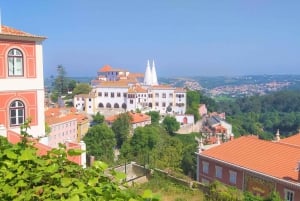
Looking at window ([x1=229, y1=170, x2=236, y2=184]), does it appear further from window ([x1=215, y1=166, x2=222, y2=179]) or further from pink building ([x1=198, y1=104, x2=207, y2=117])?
pink building ([x1=198, y1=104, x2=207, y2=117])

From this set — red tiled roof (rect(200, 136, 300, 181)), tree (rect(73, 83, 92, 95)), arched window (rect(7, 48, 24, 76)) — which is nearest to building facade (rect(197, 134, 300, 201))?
red tiled roof (rect(200, 136, 300, 181))

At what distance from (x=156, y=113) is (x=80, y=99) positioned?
14.5 metres

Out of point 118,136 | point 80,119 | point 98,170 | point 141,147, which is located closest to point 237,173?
point 98,170

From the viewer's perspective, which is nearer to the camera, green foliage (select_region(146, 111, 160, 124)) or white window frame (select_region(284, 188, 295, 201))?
white window frame (select_region(284, 188, 295, 201))

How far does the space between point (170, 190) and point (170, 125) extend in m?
39.8

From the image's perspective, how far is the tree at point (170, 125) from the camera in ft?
182

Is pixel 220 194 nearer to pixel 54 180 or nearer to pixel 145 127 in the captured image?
pixel 54 180

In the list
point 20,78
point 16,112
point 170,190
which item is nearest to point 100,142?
point 170,190

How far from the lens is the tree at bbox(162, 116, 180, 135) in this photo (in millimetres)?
55594

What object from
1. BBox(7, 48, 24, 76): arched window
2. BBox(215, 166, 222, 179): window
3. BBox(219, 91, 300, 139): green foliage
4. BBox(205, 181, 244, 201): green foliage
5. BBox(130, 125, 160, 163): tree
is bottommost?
BBox(219, 91, 300, 139): green foliage

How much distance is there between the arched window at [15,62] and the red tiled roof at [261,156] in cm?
1293

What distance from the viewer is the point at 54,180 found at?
2352 millimetres

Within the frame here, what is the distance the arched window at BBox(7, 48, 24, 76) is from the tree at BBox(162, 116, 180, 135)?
4454cm

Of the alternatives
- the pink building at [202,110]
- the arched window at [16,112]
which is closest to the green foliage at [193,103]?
the pink building at [202,110]
